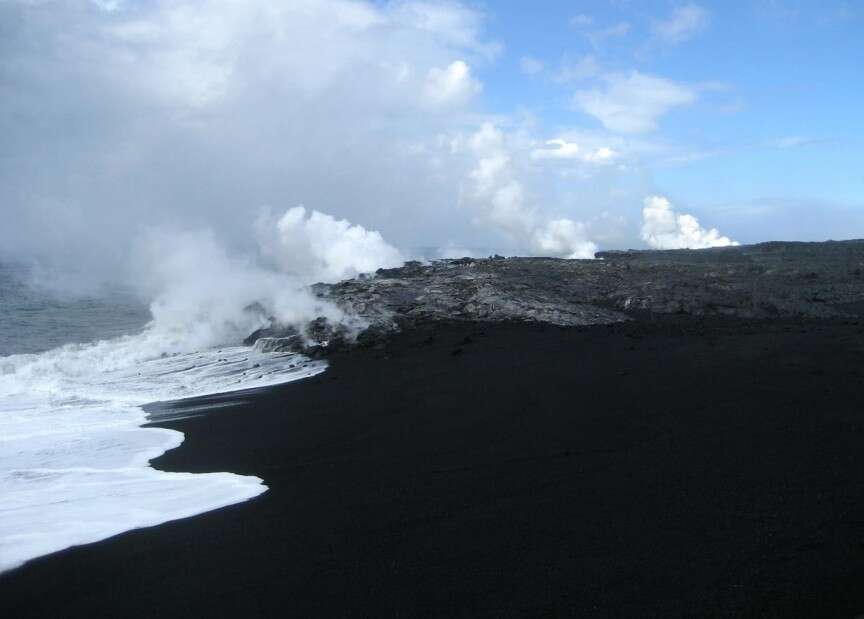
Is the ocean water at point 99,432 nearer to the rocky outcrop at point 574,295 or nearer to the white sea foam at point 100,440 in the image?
the white sea foam at point 100,440

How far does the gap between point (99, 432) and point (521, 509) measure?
308 inches

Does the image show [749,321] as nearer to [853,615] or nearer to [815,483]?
[815,483]

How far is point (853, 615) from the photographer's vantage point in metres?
4.38

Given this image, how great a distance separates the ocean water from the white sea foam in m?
0.02

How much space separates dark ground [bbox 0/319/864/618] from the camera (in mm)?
4836

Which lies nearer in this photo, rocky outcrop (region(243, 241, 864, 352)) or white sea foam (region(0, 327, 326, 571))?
white sea foam (region(0, 327, 326, 571))

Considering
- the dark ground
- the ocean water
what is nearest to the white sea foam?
the ocean water

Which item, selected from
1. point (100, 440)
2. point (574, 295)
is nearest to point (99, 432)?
point (100, 440)


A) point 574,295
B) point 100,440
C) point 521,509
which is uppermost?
point 574,295

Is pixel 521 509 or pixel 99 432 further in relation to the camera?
pixel 99 432

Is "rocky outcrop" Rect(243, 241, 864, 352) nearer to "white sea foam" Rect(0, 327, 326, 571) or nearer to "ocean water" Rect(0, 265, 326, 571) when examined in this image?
"white sea foam" Rect(0, 327, 326, 571)

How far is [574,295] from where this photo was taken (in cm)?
2162

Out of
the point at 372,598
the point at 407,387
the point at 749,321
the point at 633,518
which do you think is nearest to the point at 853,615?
the point at 633,518

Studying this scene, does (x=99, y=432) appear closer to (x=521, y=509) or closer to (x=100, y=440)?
(x=100, y=440)
